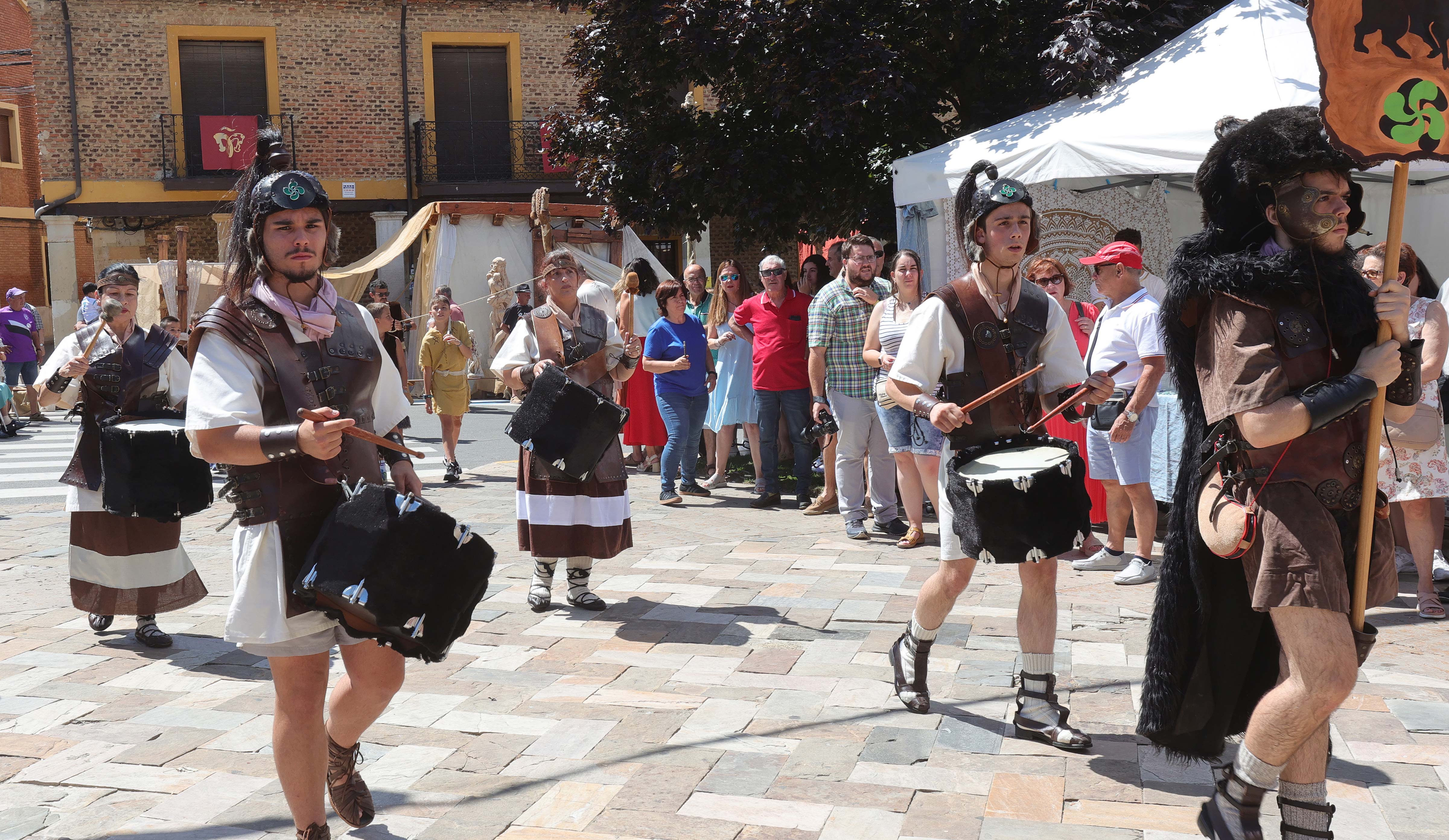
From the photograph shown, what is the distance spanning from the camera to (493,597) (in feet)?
20.7

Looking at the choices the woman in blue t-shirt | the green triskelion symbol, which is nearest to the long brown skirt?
the woman in blue t-shirt

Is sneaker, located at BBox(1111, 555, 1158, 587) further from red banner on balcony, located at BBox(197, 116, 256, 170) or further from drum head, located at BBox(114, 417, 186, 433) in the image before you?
red banner on balcony, located at BBox(197, 116, 256, 170)

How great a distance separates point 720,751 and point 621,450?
2.17 metres

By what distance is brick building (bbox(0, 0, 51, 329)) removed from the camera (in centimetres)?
3036

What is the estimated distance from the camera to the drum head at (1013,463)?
12.5ft

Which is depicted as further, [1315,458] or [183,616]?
[183,616]

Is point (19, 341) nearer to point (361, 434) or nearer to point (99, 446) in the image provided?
point (99, 446)

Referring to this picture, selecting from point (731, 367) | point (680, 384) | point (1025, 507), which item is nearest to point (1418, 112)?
point (1025, 507)

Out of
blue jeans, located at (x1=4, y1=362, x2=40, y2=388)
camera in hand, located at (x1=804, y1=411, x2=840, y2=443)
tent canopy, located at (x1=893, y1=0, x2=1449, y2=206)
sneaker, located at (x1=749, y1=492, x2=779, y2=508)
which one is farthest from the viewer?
blue jeans, located at (x1=4, y1=362, x2=40, y2=388)

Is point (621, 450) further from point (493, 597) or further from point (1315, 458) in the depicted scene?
point (1315, 458)

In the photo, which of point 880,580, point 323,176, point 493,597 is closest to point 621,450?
point 493,597

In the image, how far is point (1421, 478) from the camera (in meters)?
5.81

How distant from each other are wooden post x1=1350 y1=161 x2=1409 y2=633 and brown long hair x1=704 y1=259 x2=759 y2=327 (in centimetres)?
703

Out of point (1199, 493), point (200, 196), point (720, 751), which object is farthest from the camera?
point (200, 196)
